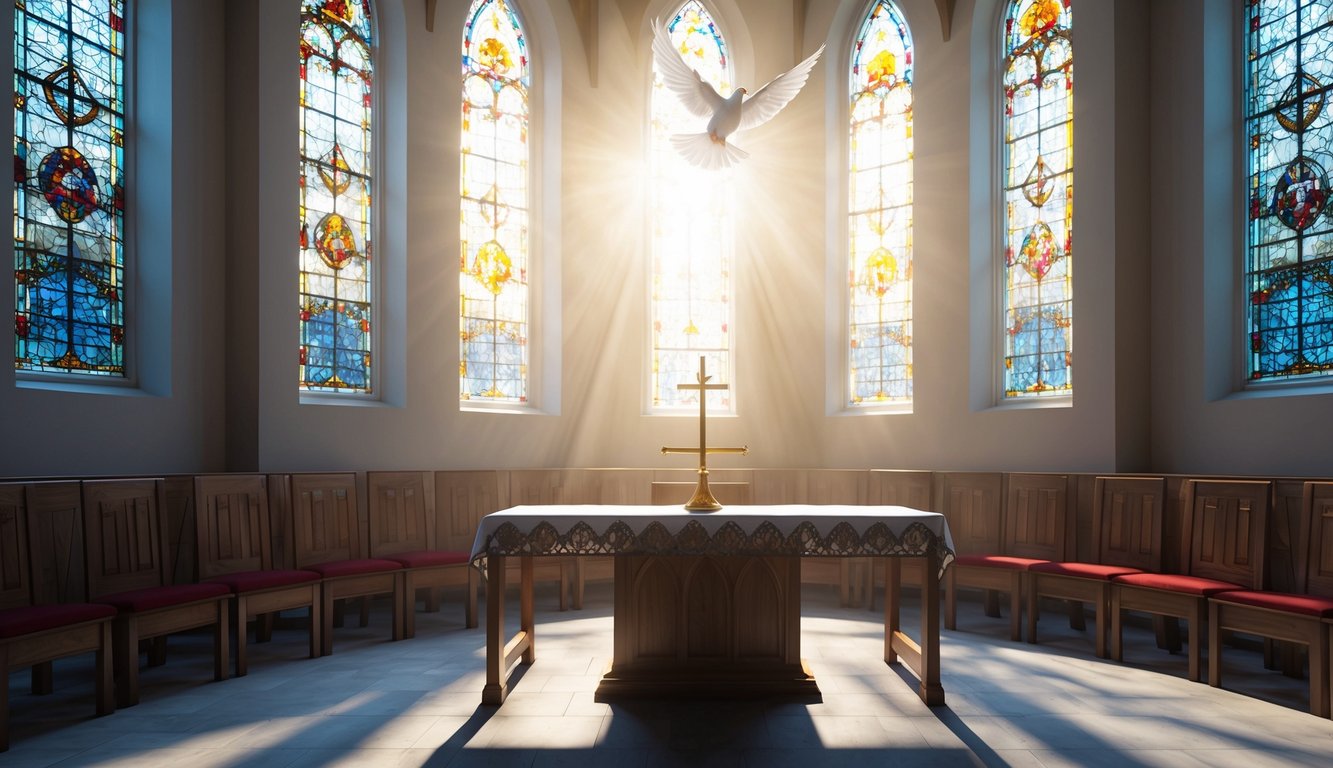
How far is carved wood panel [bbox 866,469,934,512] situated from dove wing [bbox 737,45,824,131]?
330 cm

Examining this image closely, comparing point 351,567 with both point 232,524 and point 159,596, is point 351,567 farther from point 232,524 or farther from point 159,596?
point 159,596

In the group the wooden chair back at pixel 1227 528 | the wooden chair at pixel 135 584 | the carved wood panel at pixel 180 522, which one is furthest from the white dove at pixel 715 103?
the wooden chair at pixel 135 584

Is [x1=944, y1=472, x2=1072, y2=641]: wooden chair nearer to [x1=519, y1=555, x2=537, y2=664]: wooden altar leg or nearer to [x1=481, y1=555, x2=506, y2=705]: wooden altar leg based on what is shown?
[x1=519, y1=555, x2=537, y2=664]: wooden altar leg

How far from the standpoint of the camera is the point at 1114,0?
7.07 m

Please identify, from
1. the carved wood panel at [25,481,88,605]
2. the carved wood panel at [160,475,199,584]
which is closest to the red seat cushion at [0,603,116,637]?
the carved wood panel at [25,481,88,605]

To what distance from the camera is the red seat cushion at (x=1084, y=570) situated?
5.80 m

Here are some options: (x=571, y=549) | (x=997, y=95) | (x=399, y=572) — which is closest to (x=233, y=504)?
(x=399, y=572)

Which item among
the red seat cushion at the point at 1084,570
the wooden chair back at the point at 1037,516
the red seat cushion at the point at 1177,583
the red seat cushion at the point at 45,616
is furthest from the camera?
the wooden chair back at the point at 1037,516

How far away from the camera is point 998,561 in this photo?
6.51 meters

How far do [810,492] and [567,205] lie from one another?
3.75 m

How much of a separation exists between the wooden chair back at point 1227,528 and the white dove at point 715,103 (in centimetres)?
A: 389

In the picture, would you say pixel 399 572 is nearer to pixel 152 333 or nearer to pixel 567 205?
pixel 152 333

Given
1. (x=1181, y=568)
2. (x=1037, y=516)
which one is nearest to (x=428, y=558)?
(x=1037, y=516)

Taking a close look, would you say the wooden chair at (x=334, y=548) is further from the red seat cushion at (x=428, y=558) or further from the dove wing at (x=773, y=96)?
the dove wing at (x=773, y=96)
